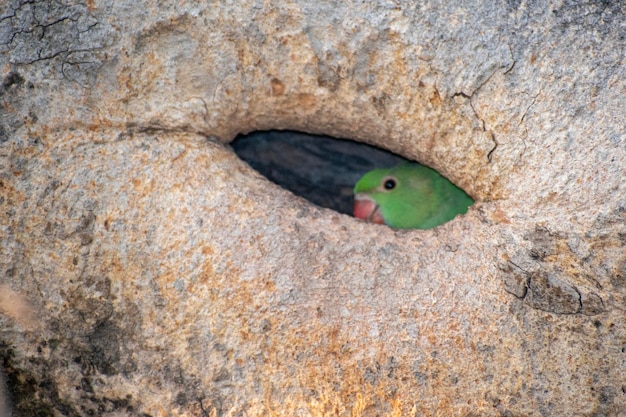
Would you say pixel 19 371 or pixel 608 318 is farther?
pixel 19 371

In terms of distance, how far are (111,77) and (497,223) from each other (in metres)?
1.36

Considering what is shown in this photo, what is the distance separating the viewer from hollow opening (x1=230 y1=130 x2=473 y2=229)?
2723mm

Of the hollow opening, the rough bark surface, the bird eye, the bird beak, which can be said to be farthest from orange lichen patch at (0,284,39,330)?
the bird eye

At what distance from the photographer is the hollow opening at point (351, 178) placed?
272cm

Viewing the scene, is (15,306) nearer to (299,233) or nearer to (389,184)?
(299,233)

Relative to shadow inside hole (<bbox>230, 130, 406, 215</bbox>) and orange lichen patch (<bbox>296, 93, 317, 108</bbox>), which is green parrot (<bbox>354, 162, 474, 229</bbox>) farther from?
orange lichen patch (<bbox>296, 93, 317, 108</bbox>)

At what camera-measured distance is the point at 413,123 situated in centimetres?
194

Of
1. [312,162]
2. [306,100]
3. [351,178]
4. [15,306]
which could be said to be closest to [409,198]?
[351,178]

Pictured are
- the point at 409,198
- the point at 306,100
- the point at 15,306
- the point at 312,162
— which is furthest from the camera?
the point at 312,162

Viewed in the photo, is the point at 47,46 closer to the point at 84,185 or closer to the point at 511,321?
the point at 84,185

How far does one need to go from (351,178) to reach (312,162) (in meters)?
0.25

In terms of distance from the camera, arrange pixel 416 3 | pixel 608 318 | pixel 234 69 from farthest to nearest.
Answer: pixel 234 69
pixel 416 3
pixel 608 318

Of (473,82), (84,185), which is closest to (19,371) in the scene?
(84,185)

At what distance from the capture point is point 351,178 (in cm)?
315
